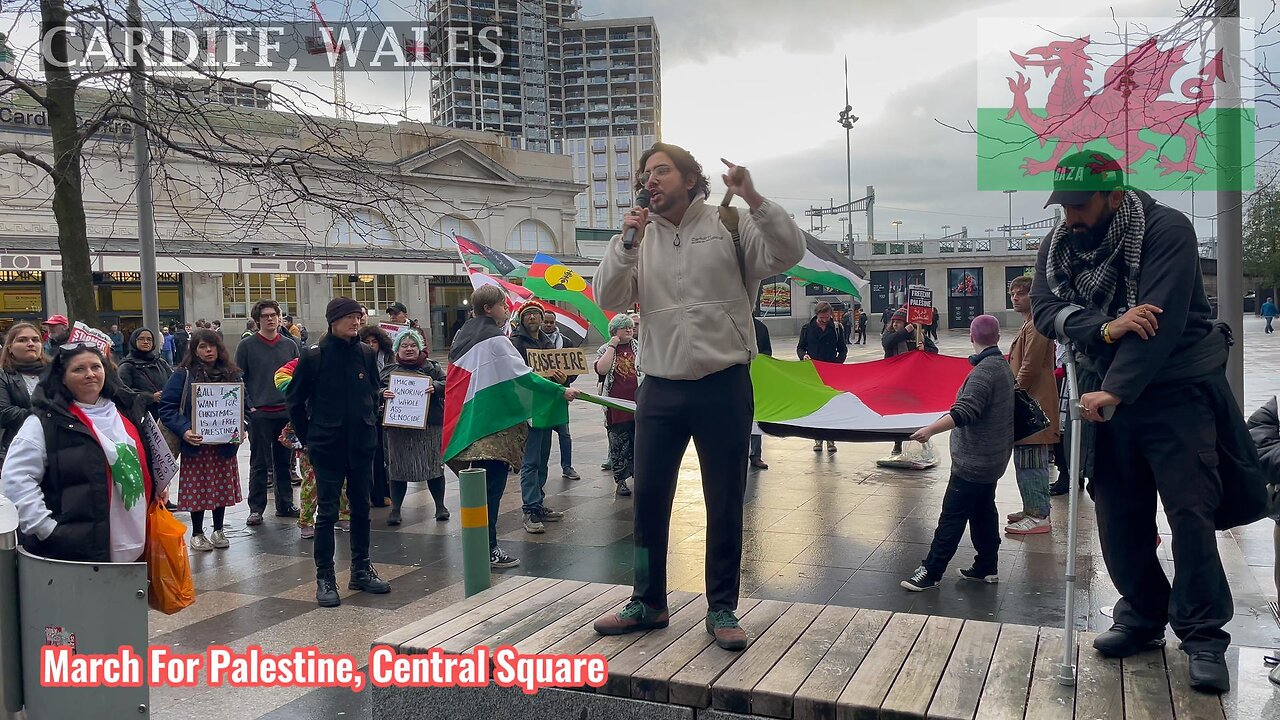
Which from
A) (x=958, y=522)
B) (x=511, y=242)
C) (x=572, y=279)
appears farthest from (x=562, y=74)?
(x=958, y=522)

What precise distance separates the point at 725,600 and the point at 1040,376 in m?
5.14

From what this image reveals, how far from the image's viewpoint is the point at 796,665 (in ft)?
11.6

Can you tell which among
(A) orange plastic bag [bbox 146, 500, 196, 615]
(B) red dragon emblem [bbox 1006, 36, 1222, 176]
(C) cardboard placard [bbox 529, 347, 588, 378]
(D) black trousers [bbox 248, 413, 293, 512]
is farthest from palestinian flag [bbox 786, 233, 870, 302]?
(A) orange plastic bag [bbox 146, 500, 196, 615]

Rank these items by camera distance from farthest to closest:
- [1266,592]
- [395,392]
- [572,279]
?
[572,279] < [395,392] < [1266,592]

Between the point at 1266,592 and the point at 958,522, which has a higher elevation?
the point at 958,522

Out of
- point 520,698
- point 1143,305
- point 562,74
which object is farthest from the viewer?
point 562,74

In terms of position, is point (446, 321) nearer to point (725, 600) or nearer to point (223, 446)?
point (223, 446)

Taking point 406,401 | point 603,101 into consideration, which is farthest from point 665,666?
point 603,101

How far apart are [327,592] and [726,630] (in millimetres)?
3503

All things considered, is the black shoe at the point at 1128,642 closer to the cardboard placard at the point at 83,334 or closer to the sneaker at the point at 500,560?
the sneaker at the point at 500,560

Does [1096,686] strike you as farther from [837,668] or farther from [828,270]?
[828,270]

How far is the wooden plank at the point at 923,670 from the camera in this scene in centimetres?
311

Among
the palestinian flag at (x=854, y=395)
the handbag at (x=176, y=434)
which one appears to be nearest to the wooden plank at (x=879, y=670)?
the palestinian flag at (x=854, y=395)

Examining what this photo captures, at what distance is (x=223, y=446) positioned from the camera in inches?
314
